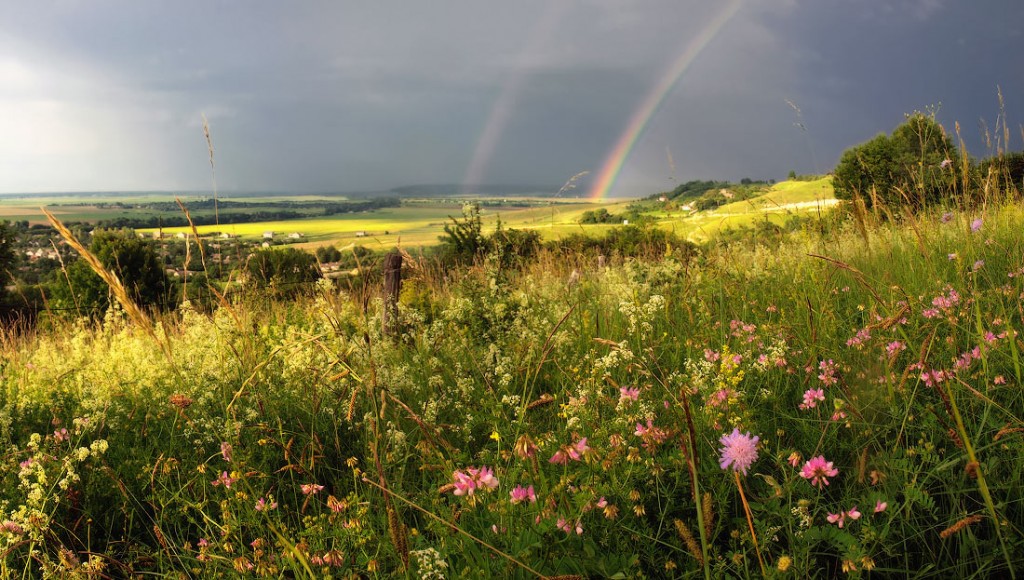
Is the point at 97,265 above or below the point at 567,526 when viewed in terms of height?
above

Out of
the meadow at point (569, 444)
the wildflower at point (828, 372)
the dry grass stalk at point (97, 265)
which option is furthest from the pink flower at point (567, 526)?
the dry grass stalk at point (97, 265)

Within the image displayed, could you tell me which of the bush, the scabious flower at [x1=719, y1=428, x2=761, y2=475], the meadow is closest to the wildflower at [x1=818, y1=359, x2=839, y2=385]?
the meadow

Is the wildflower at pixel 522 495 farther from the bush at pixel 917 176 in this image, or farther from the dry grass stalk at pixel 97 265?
the bush at pixel 917 176

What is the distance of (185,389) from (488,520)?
247 centimetres

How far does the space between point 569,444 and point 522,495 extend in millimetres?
348

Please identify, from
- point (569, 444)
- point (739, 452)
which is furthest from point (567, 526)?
point (739, 452)

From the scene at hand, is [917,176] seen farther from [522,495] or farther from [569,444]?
[522,495]

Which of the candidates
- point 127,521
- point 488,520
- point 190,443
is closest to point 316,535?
point 488,520

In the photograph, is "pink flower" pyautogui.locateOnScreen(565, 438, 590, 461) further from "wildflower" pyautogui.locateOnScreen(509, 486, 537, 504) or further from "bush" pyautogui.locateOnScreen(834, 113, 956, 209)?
"bush" pyautogui.locateOnScreen(834, 113, 956, 209)

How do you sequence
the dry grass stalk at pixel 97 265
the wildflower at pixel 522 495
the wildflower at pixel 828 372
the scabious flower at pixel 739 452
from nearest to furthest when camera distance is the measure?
the scabious flower at pixel 739 452 → the wildflower at pixel 522 495 → the wildflower at pixel 828 372 → the dry grass stalk at pixel 97 265

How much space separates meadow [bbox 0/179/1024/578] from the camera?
5.06 ft

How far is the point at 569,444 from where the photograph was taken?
1815mm

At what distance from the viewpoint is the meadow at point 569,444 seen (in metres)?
1.54

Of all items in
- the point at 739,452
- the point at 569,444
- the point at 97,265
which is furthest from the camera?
the point at 97,265
